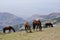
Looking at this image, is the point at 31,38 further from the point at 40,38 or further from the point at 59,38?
the point at 59,38

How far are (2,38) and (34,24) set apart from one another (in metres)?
7.31

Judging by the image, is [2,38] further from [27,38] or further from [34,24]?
[34,24]

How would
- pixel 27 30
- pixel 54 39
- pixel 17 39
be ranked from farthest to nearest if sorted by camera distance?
pixel 27 30 < pixel 17 39 < pixel 54 39

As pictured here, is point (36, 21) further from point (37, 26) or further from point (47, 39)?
point (47, 39)

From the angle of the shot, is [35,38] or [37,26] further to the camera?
[37,26]

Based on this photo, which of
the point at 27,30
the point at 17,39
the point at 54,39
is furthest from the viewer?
the point at 27,30

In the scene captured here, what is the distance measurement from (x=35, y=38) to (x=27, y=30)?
6451 millimetres

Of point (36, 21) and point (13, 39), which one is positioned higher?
point (36, 21)

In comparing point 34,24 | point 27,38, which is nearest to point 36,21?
point 34,24

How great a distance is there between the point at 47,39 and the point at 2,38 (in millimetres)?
5969

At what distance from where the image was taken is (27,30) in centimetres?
3038

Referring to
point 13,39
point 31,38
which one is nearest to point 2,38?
point 13,39

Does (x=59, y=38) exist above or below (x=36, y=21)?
below

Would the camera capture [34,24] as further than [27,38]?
Yes
